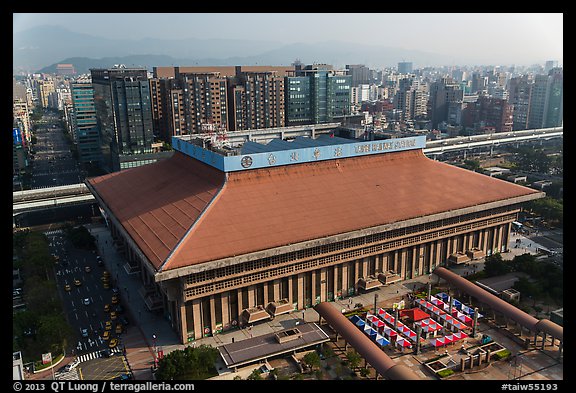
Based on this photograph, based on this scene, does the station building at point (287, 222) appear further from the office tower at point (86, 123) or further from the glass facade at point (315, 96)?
the glass facade at point (315, 96)

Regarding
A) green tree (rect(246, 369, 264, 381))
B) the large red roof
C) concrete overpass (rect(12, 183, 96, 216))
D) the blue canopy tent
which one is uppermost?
the large red roof

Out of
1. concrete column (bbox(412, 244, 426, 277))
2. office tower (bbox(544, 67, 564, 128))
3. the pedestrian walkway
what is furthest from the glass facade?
the pedestrian walkway

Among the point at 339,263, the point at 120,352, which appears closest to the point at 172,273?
the point at 120,352

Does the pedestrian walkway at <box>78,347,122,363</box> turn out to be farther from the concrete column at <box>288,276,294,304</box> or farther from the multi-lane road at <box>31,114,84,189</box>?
the multi-lane road at <box>31,114,84,189</box>

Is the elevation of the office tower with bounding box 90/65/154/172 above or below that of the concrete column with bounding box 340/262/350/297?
above

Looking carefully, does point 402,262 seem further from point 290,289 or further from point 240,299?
point 240,299

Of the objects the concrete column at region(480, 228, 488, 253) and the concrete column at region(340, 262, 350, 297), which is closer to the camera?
the concrete column at region(340, 262, 350, 297)
